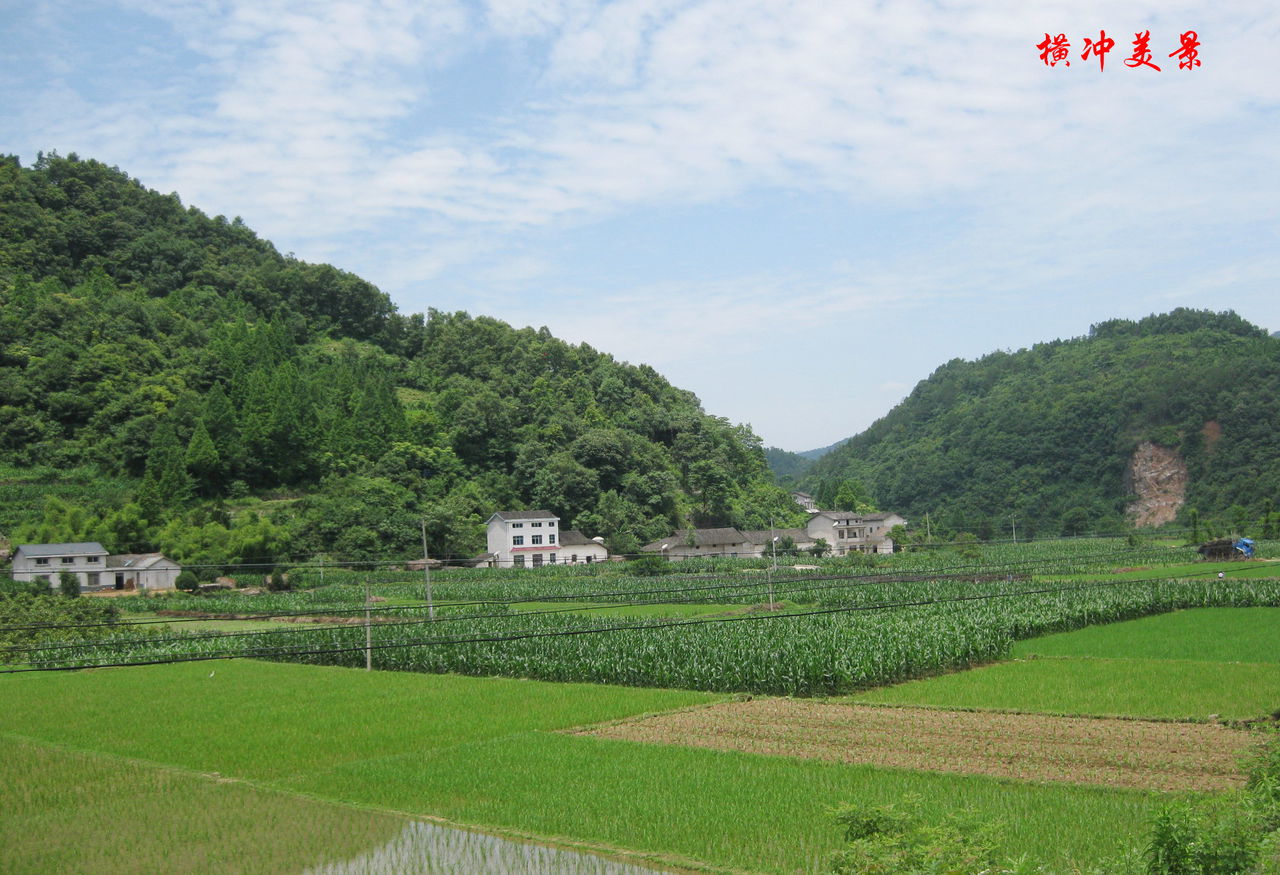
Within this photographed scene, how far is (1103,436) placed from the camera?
99125mm

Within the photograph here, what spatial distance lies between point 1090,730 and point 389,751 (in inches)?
483

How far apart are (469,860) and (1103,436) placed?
101738mm

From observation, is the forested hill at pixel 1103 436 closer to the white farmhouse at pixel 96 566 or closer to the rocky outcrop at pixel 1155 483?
the rocky outcrop at pixel 1155 483

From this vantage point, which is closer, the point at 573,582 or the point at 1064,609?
the point at 1064,609

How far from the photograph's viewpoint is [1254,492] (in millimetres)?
78125

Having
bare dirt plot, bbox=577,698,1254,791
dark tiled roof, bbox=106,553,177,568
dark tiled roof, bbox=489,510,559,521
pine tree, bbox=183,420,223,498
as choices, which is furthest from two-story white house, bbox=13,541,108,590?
bare dirt plot, bbox=577,698,1254,791

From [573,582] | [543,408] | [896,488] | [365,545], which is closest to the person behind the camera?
[573,582]

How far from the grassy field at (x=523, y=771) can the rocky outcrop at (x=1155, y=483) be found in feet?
272

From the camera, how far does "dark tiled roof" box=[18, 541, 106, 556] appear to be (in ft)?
141

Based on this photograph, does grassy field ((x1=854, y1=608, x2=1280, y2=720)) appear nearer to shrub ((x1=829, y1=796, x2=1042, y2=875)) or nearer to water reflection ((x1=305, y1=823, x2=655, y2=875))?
water reflection ((x1=305, y1=823, x2=655, y2=875))

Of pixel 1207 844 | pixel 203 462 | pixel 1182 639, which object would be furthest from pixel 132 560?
pixel 1207 844

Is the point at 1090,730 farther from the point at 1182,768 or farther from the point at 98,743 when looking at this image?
the point at 98,743

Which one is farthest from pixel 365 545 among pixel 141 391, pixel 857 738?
pixel 857 738

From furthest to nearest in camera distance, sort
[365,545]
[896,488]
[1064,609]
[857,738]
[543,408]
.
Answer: [896,488] < [543,408] < [365,545] < [1064,609] < [857,738]
